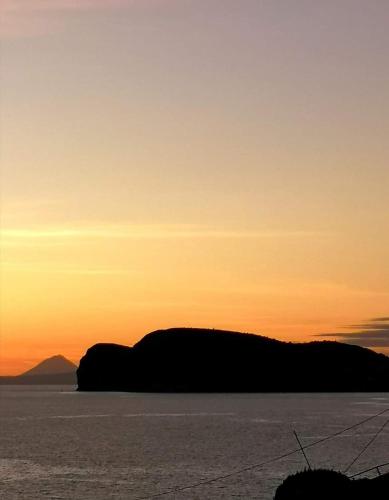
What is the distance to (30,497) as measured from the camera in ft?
279

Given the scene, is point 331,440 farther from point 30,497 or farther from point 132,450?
point 30,497

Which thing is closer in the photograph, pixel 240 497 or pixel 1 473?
pixel 240 497

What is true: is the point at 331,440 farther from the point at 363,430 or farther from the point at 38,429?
the point at 38,429

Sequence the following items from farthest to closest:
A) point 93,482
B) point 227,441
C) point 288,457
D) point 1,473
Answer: point 227,441 < point 288,457 < point 1,473 < point 93,482

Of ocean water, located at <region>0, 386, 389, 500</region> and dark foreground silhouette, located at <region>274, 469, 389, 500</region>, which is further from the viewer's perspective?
ocean water, located at <region>0, 386, 389, 500</region>

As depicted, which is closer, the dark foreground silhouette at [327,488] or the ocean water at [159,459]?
the dark foreground silhouette at [327,488]

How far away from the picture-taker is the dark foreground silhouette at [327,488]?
191 feet

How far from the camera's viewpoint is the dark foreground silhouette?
58.3 m

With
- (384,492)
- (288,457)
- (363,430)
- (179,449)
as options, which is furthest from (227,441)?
(384,492)

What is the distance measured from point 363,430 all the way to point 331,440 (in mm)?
36923

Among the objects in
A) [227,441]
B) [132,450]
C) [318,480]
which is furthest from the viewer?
[227,441]

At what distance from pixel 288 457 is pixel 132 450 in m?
26.7

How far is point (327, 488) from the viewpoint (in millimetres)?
58406

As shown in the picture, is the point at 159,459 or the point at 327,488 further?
the point at 159,459
